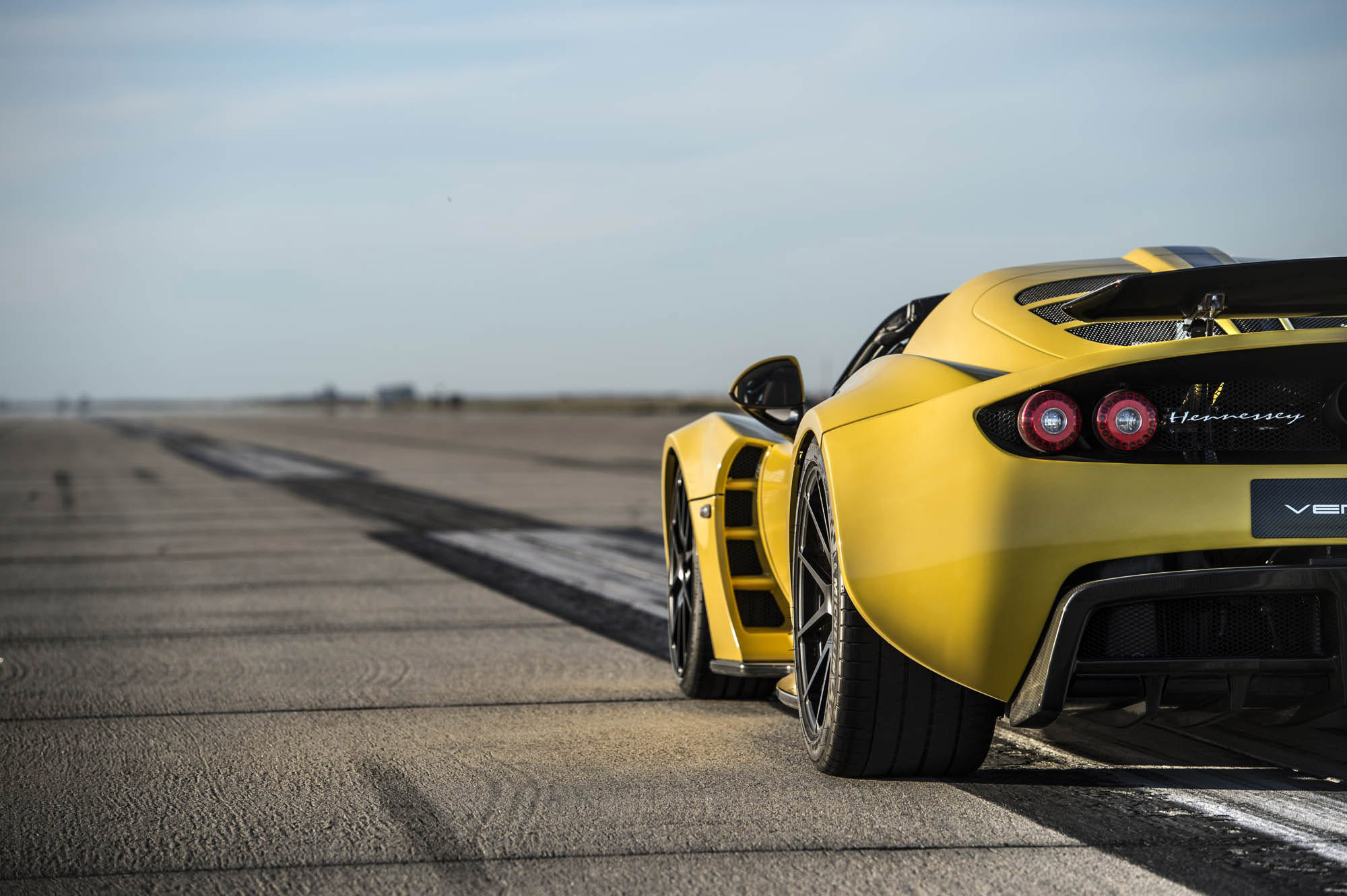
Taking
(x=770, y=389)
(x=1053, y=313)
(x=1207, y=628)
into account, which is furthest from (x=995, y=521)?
(x=770, y=389)

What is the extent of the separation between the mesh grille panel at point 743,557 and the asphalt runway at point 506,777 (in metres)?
0.51

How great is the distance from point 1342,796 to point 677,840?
1.71 m

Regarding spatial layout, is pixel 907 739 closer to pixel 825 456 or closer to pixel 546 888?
pixel 825 456

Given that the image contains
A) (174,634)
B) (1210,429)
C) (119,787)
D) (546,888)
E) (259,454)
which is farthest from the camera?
(259,454)

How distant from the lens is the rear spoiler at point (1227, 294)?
3211 millimetres

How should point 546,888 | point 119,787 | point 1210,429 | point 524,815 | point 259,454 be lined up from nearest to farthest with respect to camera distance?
point 546,888
point 1210,429
point 524,815
point 119,787
point 259,454

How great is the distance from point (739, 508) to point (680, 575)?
25.1 inches

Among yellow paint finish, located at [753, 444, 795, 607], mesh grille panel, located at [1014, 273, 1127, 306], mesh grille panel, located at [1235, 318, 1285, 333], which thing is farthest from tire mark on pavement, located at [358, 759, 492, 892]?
mesh grille panel, located at [1235, 318, 1285, 333]

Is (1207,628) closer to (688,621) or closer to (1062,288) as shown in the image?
(1062,288)

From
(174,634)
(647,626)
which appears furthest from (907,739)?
(174,634)

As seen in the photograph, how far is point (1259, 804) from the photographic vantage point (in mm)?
3488

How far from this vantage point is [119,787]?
12.8 ft

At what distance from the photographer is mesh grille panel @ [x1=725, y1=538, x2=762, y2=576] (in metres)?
4.71

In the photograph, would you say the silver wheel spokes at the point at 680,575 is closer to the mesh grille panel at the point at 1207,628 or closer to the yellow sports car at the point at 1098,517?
the yellow sports car at the point at 1098,517
